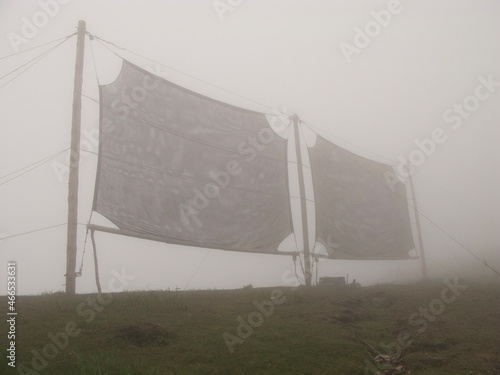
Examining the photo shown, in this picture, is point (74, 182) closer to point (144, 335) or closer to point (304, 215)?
point (144, 335)

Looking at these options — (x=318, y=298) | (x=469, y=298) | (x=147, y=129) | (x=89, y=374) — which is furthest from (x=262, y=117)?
(x=89, y=374)

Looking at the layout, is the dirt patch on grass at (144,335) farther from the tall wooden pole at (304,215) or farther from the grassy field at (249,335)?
the tall wooden pole at (304,215)

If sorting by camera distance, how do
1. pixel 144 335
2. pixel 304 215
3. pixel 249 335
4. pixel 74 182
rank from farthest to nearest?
pixel 304 215
pixel 74 182
pixel 249 335
pixel 144 335

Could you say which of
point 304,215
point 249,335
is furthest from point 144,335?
point 304,215

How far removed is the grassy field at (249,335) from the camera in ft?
18.3

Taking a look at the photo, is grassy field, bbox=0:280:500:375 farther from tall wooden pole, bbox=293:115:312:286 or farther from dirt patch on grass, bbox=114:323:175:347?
tall wooden pole, bbox=293:115:312:286

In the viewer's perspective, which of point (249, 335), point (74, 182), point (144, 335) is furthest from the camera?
point (74, 182)

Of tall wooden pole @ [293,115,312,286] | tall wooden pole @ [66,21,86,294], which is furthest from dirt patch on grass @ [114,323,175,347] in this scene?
tall wooden pole @ [293,115,312,286]

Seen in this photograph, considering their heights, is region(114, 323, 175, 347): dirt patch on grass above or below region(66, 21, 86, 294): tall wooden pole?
below

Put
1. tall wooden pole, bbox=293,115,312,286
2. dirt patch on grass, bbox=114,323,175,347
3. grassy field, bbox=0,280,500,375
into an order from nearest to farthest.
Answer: grassy field, bbox=0,280,500,375, dirt patch on grass, bbox=114,323,175,347, tall wooden pole, bbox=293,115,312,286

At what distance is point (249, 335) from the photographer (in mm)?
6898

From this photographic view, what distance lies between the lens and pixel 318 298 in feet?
33.0

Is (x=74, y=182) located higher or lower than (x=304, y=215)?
lower

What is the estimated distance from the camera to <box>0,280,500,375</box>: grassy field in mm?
5582
